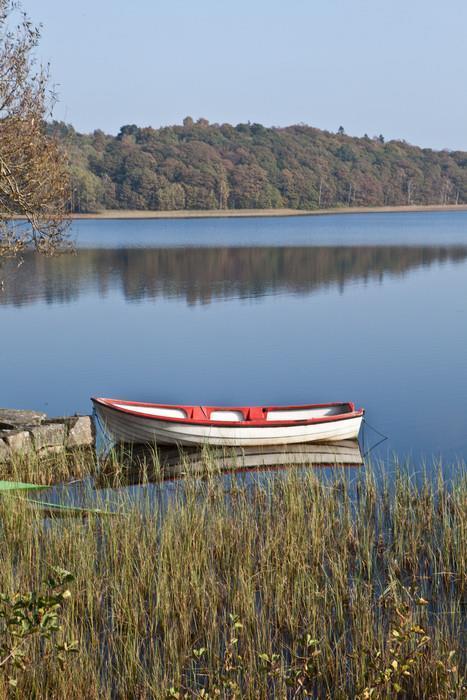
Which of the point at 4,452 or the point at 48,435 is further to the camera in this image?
the point at 48,435

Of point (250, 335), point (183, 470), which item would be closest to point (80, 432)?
point (183, 470)

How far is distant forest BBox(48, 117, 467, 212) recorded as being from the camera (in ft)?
443

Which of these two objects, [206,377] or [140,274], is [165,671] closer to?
[206,377]

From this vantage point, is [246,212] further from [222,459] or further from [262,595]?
[262,595]

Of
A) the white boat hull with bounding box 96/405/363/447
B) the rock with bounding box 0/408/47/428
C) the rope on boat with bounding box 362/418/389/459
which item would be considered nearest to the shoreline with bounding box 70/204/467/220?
the rope on boat with bounding box 362/418/389/459

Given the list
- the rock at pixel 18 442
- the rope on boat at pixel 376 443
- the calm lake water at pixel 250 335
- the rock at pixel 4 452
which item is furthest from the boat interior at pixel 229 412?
the rock at pixel 4 452

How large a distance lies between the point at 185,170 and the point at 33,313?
10874 cm

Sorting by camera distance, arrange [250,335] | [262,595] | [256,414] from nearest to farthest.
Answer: [262,595] < [256,414] < [250,335]

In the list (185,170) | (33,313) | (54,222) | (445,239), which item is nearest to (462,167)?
(185,170)

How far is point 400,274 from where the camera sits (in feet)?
156

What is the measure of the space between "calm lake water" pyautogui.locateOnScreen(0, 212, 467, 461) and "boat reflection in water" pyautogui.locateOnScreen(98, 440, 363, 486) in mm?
1125

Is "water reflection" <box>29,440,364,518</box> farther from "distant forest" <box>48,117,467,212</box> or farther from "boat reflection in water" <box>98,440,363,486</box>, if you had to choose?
"distant forest" <box>48,117,467,212</box>

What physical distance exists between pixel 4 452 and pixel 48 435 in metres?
0.93

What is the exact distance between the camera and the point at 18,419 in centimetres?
1464
